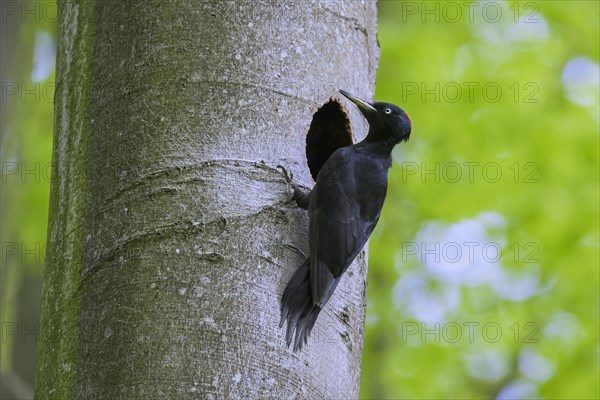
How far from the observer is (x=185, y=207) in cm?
248

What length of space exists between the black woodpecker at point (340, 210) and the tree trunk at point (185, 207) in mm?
51

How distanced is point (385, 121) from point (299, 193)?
2.85 ft

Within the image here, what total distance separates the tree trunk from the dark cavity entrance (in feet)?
0.70

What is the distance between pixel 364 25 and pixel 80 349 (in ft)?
5.52

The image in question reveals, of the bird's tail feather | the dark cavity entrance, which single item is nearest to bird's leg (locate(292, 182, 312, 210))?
the bird's tail feather

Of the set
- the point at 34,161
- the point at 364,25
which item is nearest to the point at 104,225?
the point at 364,25

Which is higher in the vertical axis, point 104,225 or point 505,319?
point 505,319

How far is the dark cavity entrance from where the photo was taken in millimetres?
3170

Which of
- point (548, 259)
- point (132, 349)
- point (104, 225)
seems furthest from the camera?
point (548, 259)

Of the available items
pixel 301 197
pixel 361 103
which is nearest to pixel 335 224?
pixel 301 197

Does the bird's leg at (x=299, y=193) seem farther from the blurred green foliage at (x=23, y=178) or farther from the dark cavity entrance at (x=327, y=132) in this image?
the blurred green foliage at (x=23, y=178)

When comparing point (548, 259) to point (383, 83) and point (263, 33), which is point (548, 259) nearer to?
point (383, 83)

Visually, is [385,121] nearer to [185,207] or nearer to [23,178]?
[185,207]

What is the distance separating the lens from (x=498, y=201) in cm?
593
